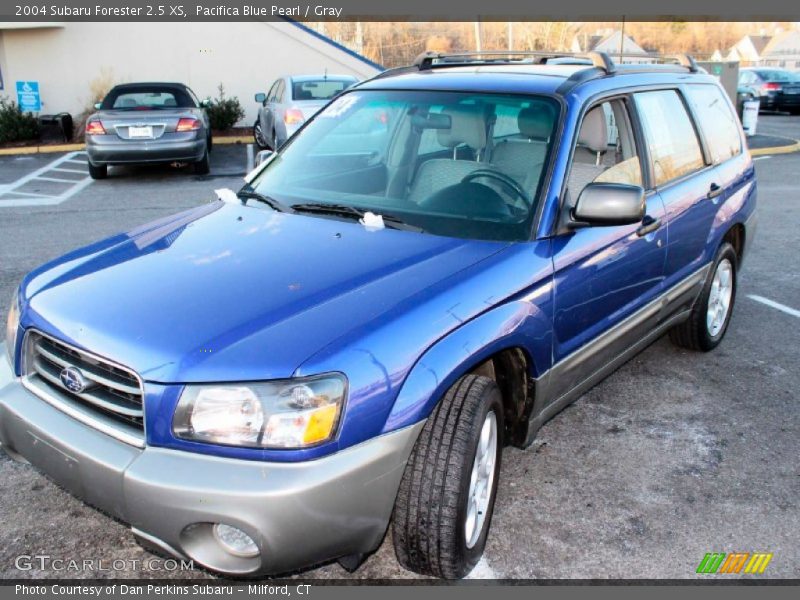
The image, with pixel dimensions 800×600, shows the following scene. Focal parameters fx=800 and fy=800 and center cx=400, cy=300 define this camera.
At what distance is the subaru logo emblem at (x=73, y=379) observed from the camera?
2.65 metres

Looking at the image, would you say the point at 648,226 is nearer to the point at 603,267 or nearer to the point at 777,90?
the point at 603,267

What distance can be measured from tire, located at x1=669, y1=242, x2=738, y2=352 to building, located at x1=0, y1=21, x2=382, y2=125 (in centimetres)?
1604

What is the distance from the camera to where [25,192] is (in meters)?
11.6

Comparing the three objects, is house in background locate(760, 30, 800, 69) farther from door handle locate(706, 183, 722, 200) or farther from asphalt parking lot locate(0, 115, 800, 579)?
asphalt parking lot locate(0, 115, 800, 579)

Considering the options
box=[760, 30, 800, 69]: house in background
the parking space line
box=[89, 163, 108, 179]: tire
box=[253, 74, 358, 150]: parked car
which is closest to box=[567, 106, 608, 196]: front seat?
the parking space line

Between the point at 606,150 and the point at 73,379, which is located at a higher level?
the point at 606,150

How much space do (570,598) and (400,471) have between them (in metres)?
0.90

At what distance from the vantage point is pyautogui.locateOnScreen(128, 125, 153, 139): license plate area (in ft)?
38.7

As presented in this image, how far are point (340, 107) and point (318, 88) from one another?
9507 millimetres

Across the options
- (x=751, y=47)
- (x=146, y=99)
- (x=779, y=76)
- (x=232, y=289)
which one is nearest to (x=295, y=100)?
(x=146, y=99)

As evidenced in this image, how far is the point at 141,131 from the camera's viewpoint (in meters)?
11.8

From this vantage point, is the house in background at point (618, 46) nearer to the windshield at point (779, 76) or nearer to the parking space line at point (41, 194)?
the windshield at point (779, 76)

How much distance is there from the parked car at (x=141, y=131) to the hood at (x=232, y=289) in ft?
29.2

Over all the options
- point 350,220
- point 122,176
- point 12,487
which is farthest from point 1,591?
point 122,176
